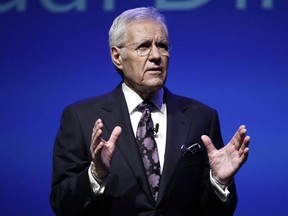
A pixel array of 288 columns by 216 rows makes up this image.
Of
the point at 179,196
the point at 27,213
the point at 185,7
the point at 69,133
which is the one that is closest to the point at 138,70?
the point at 69,133

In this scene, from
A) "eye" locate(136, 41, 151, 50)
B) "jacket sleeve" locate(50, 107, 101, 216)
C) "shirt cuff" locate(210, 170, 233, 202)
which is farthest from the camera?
"eye" locate(136, 41, 151, 50)

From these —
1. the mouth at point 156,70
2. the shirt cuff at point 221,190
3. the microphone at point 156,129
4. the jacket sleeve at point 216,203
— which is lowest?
the jacket sleeve at point 216,203

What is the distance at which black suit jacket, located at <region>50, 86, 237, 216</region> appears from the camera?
1916 millimetres

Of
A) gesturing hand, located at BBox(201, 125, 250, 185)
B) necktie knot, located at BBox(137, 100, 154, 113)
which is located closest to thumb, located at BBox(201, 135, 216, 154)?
gesturing hand, located at BBox(201, 125, 250, 185)

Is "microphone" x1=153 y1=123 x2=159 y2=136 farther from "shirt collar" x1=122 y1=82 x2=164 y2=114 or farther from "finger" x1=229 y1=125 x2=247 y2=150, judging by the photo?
"finger" x1=229 y1=125 x2=247 y2=150

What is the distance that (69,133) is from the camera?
6.62ft

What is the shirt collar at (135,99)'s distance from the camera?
2.09 meters

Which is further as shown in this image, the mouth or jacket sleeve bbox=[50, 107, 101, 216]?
the mouth

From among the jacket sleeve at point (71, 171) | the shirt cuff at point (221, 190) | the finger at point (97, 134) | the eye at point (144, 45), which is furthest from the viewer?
the eye at point (144, 45)

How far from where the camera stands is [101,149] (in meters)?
1.76

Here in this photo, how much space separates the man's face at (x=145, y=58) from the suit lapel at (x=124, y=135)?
0.27 feet

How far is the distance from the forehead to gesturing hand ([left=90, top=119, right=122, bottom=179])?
0.39 meters

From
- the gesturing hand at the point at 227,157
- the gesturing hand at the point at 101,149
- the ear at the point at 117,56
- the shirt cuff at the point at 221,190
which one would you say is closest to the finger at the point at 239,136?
the gesturing hand at the point at 227,157

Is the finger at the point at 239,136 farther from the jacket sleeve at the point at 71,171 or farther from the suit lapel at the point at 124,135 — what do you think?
the jacket sleeve at the point at 71,171
